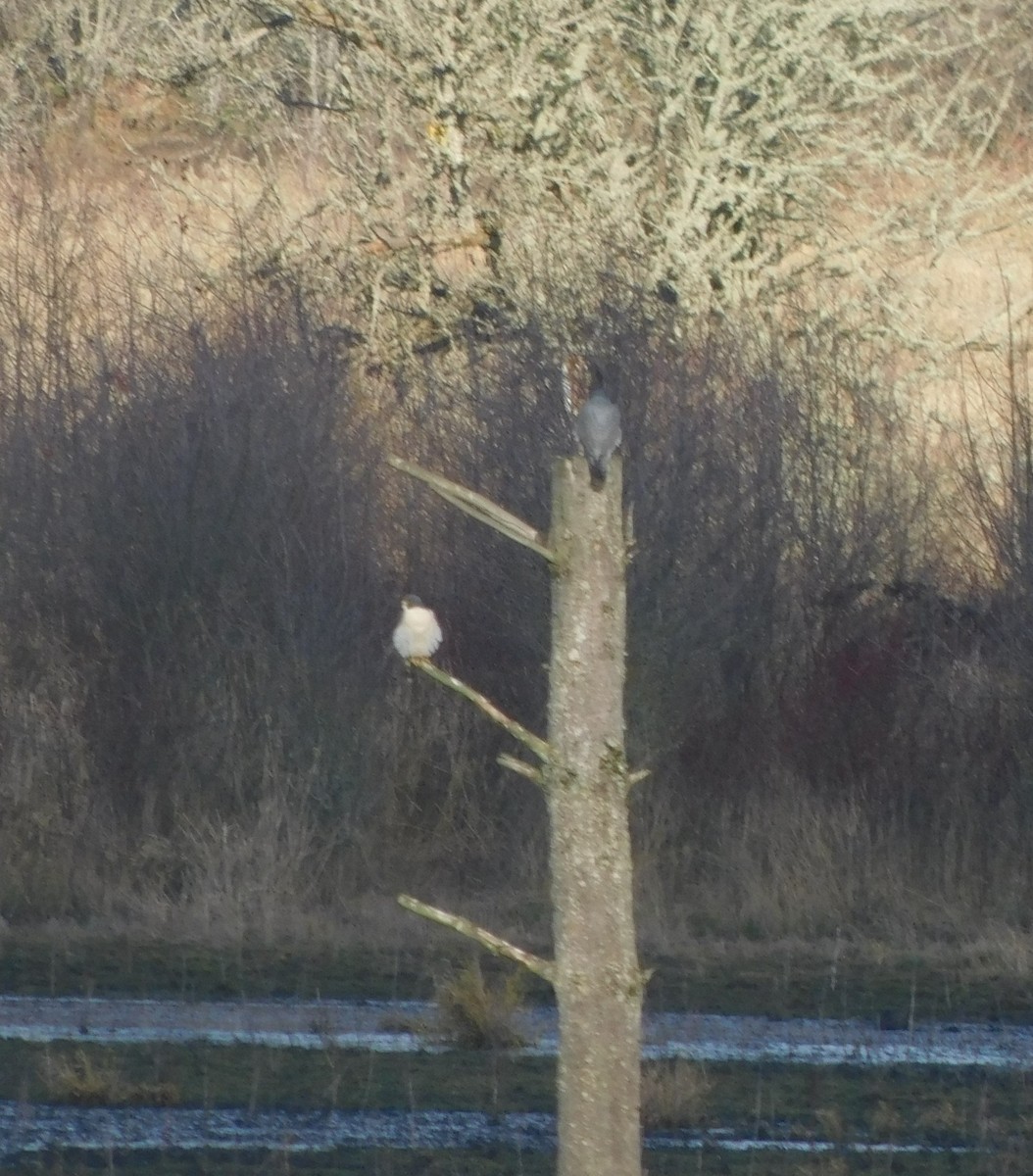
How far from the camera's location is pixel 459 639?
36.4 ft

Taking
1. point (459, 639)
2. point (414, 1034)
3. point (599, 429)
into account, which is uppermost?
point (459, 639)

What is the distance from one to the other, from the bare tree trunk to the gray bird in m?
0.07

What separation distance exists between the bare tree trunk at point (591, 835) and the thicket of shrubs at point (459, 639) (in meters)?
6.11

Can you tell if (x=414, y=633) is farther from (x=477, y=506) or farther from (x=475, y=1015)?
(x=475, y=1015)

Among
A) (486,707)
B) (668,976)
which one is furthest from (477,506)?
(668,976)

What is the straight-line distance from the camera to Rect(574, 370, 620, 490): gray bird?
3.40 metres

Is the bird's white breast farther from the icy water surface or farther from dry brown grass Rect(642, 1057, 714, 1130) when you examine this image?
→ dry brown grass Rect(642, 1057, 714, 1130)

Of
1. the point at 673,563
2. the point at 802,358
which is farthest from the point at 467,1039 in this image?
the point at 802,358

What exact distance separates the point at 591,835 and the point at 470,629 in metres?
7.35

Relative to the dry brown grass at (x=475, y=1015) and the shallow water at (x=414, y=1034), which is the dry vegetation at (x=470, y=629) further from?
the dry brown grass at (x=475, y=1015)

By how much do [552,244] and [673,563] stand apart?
333 cm

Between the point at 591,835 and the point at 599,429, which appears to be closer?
the point at 599,429

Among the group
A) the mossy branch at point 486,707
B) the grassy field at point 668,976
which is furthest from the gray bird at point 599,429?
the grassy field at point 668,976

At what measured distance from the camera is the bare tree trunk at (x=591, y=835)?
3.62 metres
